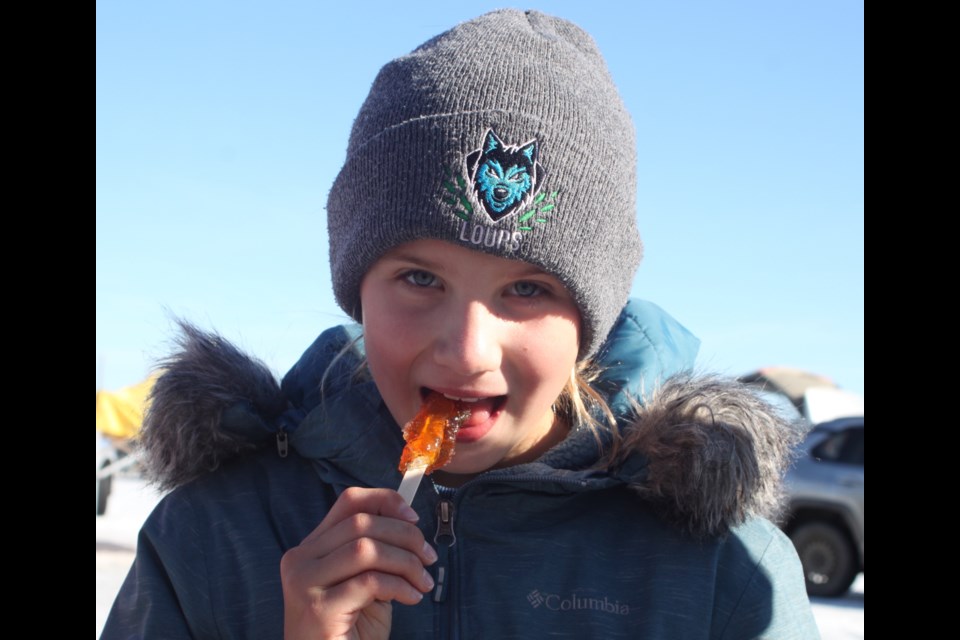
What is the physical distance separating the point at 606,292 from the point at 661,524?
0.52 meters

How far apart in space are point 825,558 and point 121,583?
24.6ft

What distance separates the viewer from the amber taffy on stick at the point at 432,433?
6.08 ft

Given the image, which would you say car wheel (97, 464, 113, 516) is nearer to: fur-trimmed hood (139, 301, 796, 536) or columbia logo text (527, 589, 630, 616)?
fur-trimmed hood (139, 301, 796, 536)

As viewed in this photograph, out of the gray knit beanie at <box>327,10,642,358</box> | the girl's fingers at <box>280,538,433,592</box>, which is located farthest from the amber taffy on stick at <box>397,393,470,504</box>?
the gray knit beanie at <box>327,10,642,358</box>

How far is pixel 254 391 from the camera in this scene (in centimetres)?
219

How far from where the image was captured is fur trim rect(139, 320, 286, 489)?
2.06m

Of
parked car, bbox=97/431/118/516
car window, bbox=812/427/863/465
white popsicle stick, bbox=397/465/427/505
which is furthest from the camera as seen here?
parked car, bbox=97/431/118/516

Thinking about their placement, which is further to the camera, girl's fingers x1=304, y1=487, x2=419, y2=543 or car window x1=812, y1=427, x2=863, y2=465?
car window x1=812, y1=427, x2=863, y2=465

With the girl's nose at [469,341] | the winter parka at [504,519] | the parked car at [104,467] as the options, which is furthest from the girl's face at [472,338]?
the parked car at [104,467]

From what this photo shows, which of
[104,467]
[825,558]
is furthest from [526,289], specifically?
[104,467]

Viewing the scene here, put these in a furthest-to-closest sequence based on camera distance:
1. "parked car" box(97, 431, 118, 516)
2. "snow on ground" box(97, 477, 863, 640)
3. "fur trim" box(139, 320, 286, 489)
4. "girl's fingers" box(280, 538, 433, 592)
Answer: "parked car" box(97, 431, 118, 516)
"snow on ground" box(97, 477, 863, 640)
"fur trim" box(139, 320, 286, 489)
"girl's fingers" box(280, 538, 433, 592)
